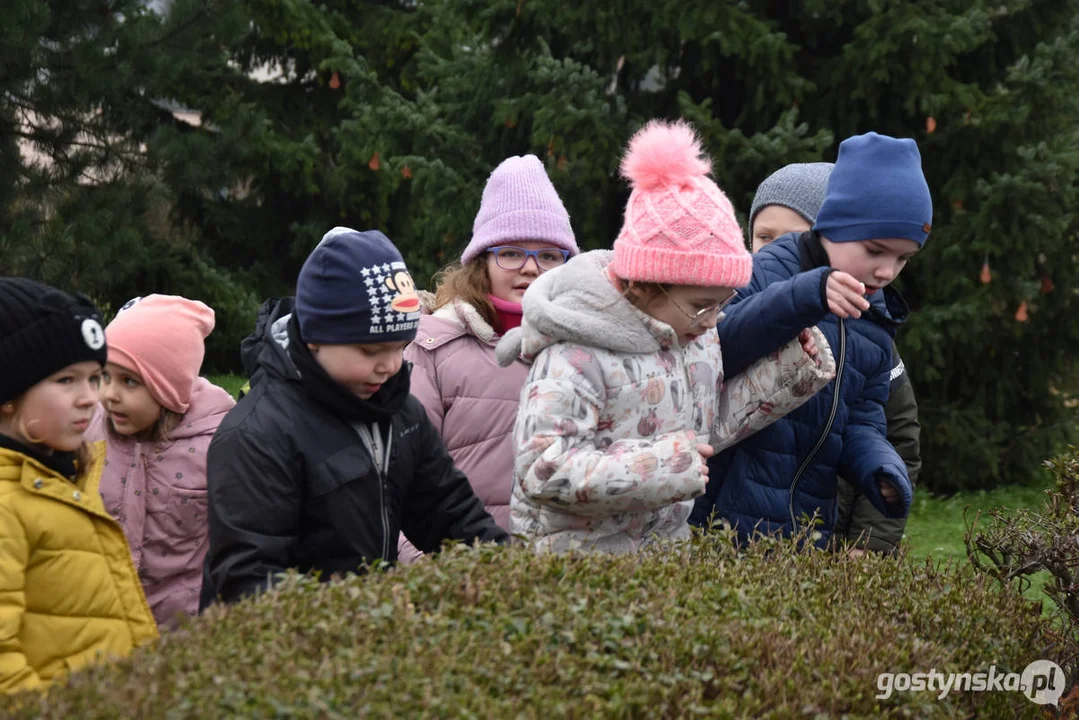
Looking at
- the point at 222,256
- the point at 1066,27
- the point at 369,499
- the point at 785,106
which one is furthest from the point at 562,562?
the point at 222,256

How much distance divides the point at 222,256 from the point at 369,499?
486 inches

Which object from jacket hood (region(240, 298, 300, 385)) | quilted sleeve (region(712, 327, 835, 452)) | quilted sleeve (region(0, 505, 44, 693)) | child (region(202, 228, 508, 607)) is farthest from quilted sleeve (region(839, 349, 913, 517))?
quilted sleeve (region(0, 505, 44, 693))

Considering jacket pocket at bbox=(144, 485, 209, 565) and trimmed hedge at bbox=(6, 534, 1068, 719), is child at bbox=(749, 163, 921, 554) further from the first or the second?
jacket pocket at bbox=(144, 485, 209, 565)

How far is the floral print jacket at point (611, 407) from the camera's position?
3.33 m

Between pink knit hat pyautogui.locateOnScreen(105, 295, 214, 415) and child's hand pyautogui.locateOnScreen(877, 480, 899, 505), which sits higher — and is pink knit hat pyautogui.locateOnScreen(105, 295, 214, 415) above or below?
above

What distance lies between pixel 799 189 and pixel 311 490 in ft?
8.71

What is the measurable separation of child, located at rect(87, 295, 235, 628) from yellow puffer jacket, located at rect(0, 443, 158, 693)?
635 millimetres

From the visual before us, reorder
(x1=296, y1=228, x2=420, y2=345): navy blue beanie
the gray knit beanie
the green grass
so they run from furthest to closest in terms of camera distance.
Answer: the green grass, the gray knit beanie, (x1=296, y1=228, x2=420, y2=345): navy blue beanie

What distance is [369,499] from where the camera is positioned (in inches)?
131

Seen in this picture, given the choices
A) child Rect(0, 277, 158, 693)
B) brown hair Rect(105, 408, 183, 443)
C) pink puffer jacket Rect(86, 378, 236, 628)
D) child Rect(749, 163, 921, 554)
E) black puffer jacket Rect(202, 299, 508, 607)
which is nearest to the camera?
child Rect(0, 277, 158, 693)

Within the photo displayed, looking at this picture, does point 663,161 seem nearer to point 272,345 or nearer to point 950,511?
point 272,345

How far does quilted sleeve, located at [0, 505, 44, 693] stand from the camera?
2.73 meters

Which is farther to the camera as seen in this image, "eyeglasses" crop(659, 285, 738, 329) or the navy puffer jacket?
the navy puffer jacket

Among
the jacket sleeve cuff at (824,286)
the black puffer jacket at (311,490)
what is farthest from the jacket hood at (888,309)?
the black puffer jacket at (311,490)
